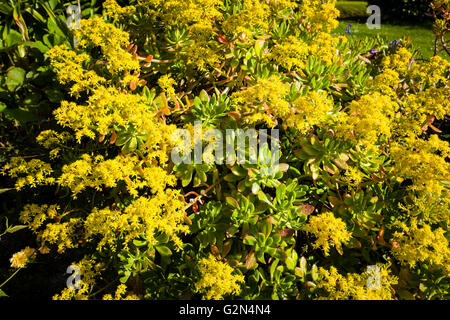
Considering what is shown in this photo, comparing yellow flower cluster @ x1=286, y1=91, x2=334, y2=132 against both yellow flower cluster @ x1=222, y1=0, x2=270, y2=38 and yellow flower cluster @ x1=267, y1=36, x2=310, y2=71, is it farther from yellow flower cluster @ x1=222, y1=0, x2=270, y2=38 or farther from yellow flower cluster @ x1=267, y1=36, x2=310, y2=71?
yellow flower cluster @ x1=222, y1=0, x2=270, y2=38

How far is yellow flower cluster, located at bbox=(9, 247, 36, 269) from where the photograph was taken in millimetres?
1781

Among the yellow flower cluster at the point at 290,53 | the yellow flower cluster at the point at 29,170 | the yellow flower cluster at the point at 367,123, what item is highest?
the yellow flower cluster at the point at 290,53

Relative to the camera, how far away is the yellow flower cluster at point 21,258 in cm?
178

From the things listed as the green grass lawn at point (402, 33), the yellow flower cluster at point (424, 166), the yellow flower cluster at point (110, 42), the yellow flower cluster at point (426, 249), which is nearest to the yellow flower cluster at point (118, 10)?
the yellow flower cluster at point (110, 42)

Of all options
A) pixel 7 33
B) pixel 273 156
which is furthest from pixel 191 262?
pixel 7 33

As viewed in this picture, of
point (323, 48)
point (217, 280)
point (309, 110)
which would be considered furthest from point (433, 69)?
point (217, 280)

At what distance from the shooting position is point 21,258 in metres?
1.81

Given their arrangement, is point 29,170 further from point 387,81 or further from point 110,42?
point 387,81

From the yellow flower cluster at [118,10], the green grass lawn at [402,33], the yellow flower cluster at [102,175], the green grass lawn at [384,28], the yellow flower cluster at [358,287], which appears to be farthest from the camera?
the green grass lawn at [384,28]

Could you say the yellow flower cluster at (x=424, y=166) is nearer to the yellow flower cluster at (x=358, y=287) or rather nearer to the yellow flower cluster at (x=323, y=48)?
the yellow flower cluster at (x=358, y=287)

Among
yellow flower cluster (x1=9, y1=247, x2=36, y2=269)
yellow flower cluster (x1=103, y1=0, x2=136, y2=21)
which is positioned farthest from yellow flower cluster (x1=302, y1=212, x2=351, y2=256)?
yellow flower cluster (x1=103, y1=0, x2=136, y2=21)

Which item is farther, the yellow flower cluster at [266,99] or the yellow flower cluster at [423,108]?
the yellow flower cluster at [423,108]

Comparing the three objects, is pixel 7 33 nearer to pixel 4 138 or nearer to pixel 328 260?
pixel 4 138

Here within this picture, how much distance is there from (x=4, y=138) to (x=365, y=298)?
2.86m
